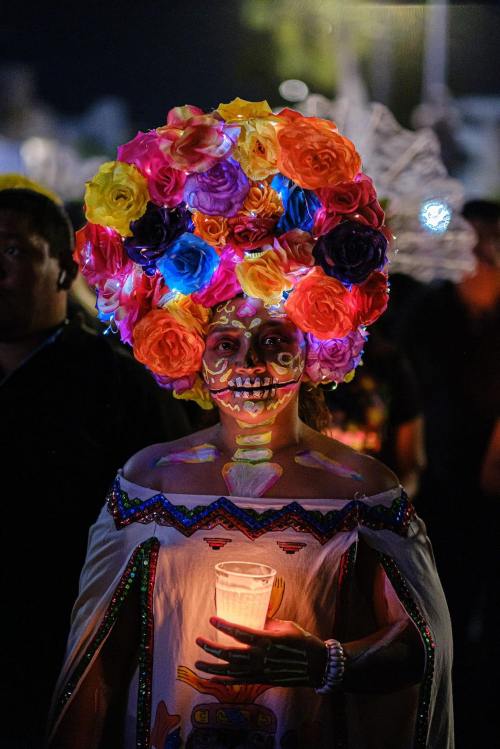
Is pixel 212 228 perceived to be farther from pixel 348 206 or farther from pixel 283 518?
pixel 283 518

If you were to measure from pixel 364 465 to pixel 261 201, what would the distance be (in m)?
0.69

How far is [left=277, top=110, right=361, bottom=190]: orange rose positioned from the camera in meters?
1.66

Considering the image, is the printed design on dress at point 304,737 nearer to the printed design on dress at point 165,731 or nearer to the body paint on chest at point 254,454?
the printed design on dress at point 165,731

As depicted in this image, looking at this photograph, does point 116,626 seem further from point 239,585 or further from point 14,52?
point 14,52

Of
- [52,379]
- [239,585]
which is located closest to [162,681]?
[239,585]

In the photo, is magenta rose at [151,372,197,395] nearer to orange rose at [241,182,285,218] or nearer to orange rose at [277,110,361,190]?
orange rose at [241,182,285,218]

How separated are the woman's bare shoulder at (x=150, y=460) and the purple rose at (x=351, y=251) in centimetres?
57

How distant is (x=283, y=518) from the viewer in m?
1.75

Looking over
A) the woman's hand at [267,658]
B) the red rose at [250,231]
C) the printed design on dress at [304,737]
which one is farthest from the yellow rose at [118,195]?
the printed design on dress at [304,737]

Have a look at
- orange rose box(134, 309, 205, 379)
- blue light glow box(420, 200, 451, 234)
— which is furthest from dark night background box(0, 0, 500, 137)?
orange rose box(134, 309, 205, 379)

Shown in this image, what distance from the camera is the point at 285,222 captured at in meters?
1.77

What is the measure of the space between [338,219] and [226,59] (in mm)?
1457

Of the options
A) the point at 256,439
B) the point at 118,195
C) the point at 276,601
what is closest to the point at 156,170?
the point at 118,195

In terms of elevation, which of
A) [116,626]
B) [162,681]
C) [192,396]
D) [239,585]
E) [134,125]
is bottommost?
[162,681]
